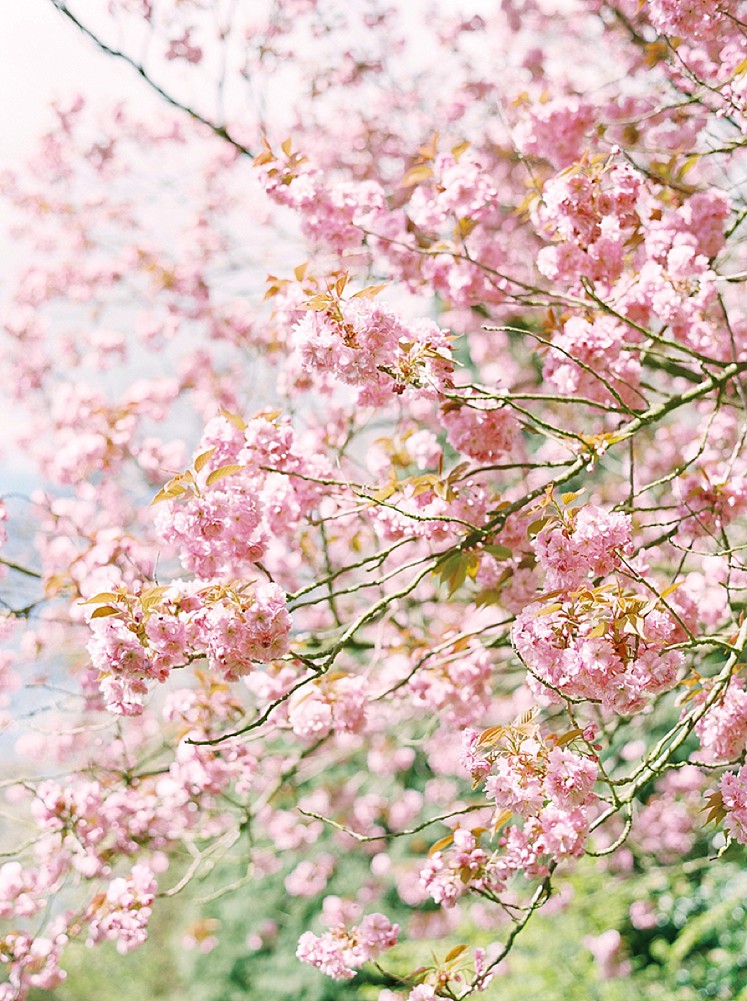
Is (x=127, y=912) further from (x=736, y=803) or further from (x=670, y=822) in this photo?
(x=670, y=822)

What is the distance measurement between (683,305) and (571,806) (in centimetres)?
143

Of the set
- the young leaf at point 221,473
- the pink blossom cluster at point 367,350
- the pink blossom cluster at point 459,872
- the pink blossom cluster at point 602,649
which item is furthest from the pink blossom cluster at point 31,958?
the pink blossom cluster at point 367,350

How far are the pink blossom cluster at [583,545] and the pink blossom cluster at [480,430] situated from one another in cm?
54

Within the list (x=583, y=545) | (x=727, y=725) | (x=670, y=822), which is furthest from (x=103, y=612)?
(x=670, y=822)

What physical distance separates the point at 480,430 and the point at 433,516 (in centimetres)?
53

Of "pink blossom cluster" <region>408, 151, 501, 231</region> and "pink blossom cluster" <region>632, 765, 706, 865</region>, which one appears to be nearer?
"pink blossom cluster" <region>408, 151, 501, 231</region>

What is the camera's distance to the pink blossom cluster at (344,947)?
213 centimetres

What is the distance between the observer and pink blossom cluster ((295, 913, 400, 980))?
6.98ft

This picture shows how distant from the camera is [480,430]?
7.28ft

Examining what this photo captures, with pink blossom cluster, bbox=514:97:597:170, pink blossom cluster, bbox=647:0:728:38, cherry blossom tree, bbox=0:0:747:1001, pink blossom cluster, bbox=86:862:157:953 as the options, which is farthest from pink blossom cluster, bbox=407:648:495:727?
pink blossom cluster, bbox=647:0:728:38

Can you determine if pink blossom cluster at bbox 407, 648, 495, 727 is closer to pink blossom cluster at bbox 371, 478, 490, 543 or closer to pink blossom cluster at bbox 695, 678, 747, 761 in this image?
pink blossom cluster at bbox 371, 478, 490, 543

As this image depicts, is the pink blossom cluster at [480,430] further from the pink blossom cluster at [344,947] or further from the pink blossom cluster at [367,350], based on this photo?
the pink blossom cluster at [344,947]

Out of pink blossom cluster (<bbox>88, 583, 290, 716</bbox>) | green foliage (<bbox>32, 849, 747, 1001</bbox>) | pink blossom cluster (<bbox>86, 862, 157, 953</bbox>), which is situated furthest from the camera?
green foliage (<bbox>32, 849, 747, 1001</bbox>)

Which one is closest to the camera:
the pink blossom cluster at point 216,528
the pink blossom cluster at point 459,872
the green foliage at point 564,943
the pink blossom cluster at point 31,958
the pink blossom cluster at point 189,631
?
the pink blossom cluster at point 189,631
